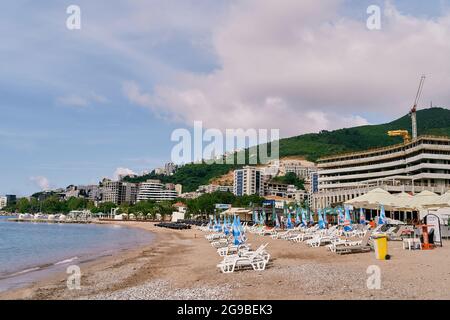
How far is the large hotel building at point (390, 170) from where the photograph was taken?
8548cm

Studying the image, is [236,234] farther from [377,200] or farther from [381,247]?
[377,200]

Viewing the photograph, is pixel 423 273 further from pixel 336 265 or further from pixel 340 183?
pixel 340 183

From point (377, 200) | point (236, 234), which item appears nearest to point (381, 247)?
point (236, 234)

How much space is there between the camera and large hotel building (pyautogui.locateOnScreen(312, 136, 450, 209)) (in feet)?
280

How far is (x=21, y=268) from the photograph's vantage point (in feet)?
76.4

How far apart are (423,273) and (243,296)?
6.03 m

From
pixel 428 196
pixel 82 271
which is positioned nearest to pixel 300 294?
pixel 82 271

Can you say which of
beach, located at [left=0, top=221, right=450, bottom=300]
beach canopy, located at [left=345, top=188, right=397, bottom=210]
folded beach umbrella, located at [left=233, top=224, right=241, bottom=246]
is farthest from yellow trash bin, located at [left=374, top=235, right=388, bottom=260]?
beach canopy, located at [left=345, top=188, right=397, bottom=210]

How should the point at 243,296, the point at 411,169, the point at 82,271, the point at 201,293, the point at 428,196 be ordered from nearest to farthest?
the point at 243,296 → the point at 201,293 → the point at 82,271 → the point at 428,196 → the point at 411,169

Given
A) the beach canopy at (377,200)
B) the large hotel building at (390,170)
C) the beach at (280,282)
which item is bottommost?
the beach at (280,282)

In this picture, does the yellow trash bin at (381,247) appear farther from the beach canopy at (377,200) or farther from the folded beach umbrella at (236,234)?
the beach canopy at (377,200)

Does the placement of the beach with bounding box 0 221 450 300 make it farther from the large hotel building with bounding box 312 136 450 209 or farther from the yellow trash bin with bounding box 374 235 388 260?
the large hotel building with bounding box 312 136 450 209

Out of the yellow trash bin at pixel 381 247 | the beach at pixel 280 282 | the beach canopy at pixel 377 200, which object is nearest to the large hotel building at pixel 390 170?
the beach canopy at pixel 377 200

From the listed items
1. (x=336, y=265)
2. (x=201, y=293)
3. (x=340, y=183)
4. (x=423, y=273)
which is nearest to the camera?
(x=201, y=293)
